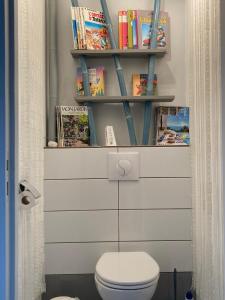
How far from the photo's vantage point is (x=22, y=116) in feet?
5.10

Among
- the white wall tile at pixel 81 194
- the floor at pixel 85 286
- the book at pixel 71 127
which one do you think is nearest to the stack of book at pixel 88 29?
the book at pixel 71 127

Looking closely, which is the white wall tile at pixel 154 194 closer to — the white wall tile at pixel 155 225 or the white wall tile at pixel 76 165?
the white wall tile at pixel 155 225

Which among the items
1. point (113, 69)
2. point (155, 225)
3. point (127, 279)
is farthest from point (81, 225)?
point (113, 69)

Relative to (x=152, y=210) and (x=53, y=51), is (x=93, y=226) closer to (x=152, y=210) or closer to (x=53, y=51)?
(x=152, y=210)

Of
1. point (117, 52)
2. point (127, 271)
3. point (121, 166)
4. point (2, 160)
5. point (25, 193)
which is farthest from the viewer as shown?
point (117, 52)

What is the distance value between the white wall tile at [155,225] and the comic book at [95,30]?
1.26m

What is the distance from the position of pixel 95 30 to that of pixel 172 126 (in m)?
0.93

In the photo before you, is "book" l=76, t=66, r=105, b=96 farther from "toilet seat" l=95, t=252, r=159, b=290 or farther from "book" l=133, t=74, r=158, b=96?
"toilet seat" l=95, t=252, r=159, b=290

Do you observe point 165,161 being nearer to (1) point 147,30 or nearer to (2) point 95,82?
(2) point 95,82

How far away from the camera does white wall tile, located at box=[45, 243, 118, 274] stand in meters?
2.22

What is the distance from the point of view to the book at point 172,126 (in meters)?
2.29

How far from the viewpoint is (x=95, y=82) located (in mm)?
2336

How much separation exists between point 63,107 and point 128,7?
0.97 m

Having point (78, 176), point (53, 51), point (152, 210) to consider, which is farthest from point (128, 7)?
point (152, 210)
